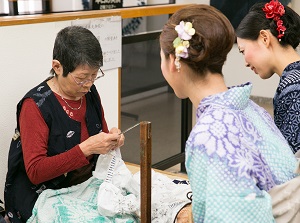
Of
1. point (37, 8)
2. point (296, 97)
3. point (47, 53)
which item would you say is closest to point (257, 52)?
point (296, 97)

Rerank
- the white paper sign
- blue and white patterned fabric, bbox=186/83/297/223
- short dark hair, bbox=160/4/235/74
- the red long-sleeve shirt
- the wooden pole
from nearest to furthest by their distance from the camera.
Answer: blue and white patterned fabric, bbox=186/83/297/223, short dark hair, bbox=160/4/235/74, the wooden pole, the red long-sleeve shirt, the white paper sign

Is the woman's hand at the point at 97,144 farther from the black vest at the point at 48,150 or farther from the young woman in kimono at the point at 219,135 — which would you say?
the young woman in kimono at the point at 219,135

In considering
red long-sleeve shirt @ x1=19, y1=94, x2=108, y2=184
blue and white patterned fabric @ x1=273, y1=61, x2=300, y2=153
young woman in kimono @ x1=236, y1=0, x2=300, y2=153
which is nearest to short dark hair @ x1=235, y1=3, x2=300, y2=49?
young woman in kimono @ x1=236, y1=0, x2=300, y2=153

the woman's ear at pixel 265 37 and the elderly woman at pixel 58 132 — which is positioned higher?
the woman's ear at pixel 265 37

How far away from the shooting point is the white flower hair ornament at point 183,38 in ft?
4.61

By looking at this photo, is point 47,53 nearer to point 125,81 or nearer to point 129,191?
point 129,191

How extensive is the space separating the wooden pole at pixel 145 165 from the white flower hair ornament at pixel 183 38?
14.2 inches

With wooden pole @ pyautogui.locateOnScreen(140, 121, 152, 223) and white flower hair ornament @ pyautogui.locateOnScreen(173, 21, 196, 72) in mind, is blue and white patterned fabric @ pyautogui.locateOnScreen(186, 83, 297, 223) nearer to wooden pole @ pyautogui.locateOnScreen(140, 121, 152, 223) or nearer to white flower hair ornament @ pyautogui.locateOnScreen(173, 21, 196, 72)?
white flower hair ornament @ pyautogui.locateOnScreen(173, 21, 196, 72)

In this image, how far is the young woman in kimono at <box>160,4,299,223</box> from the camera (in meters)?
1.32

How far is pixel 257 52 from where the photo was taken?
2.18 m

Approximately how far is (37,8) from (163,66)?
4.91ft

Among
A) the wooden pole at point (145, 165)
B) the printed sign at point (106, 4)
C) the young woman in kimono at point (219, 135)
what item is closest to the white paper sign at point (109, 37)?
the printed sign at point (106, 4)

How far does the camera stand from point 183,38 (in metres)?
1.41

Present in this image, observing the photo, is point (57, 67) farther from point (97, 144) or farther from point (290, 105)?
point (290, 105)
